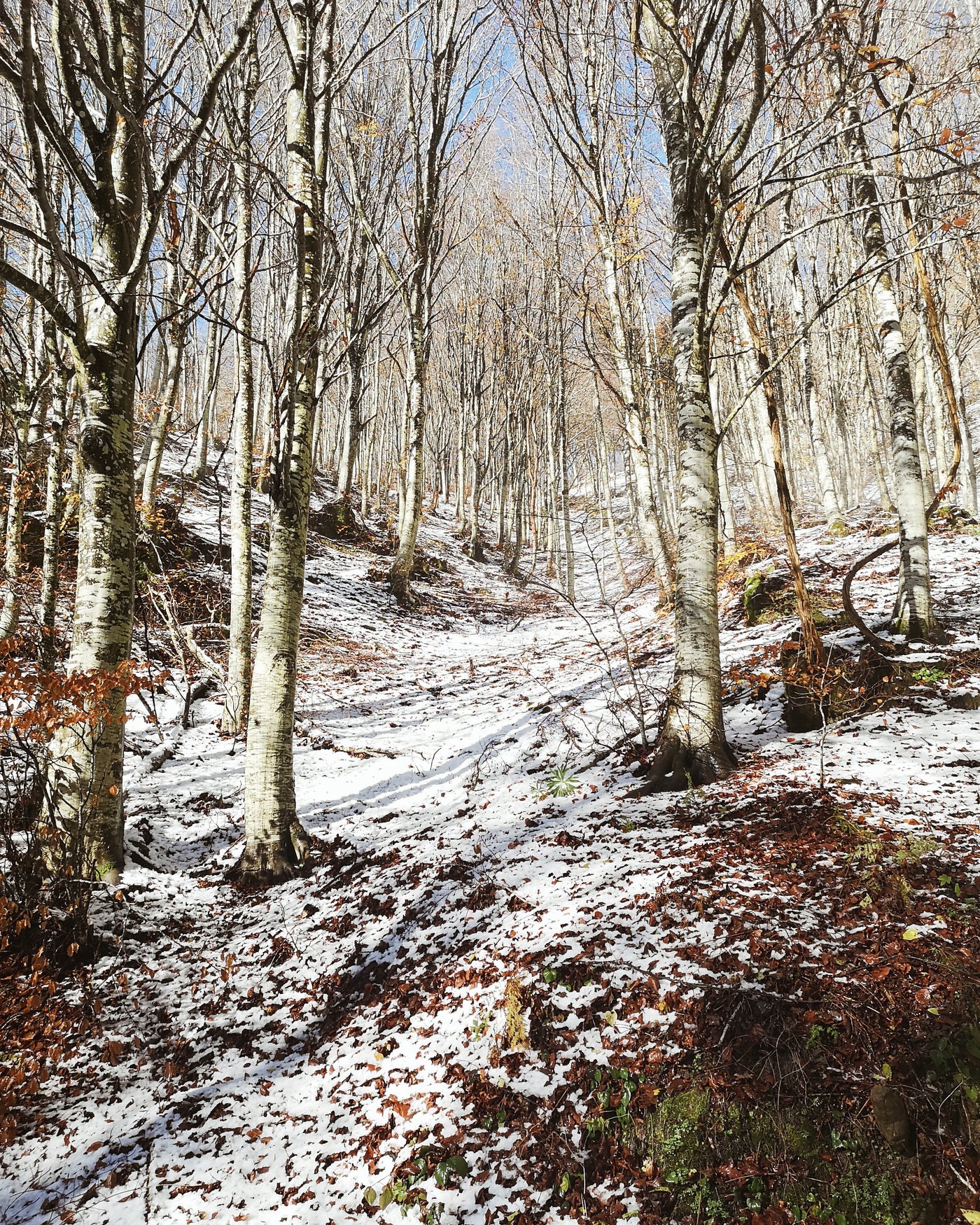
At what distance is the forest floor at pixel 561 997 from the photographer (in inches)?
80.0

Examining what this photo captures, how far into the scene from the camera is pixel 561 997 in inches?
109

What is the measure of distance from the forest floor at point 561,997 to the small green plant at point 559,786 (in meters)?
0.05

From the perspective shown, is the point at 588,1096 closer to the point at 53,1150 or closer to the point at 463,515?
the point at 53,1150

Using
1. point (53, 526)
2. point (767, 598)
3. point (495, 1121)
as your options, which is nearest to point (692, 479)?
point (495, 1121)

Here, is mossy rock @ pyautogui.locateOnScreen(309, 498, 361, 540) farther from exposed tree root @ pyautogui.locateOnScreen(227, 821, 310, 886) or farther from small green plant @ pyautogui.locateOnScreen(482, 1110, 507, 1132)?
small green plant @ pyautogui.locateOnScreen(482, 1110, 507, 1132)

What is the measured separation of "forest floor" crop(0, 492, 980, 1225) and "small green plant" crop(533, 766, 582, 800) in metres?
0.05

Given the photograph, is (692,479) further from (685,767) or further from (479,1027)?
(479,1027)

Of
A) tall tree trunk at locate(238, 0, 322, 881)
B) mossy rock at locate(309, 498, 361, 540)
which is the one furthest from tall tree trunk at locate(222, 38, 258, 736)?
mossy rock at locate(309, 498, 361, 540)

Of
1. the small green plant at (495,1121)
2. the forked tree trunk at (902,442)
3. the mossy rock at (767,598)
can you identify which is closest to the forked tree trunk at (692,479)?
the forked tree trunk at (902,442)

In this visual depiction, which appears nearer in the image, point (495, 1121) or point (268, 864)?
point (495, 1121)

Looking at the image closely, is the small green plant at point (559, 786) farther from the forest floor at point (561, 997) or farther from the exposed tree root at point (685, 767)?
the exposed tree root at point (685, 767)

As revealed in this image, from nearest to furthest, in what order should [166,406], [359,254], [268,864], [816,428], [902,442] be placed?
1. [268,864]
2. [902,442]
3. [166,406]
4. [816,428]
5. [359,254]

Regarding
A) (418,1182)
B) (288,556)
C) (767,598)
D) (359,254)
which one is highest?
(359,254)

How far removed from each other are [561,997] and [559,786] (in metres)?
2.61
